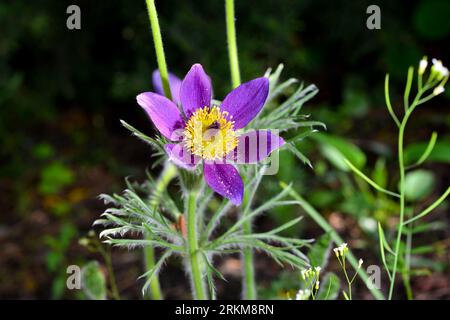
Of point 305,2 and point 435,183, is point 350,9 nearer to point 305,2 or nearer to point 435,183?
point 305,2

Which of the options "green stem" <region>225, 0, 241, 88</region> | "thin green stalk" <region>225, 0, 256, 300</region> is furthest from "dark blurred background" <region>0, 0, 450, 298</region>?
"green stem" <region>225, 0, 241, 88</region>

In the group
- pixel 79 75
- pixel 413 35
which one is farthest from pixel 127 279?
pixel 413 35

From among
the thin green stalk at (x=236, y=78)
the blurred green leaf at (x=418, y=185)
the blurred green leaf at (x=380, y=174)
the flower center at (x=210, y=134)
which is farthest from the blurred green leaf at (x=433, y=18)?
the flower center at (x=210, y=134)

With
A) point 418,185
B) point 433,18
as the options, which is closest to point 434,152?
point 418,185

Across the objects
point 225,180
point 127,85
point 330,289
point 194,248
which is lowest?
point 330,289

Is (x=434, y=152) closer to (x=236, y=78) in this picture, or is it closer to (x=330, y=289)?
(x=330, y=289)

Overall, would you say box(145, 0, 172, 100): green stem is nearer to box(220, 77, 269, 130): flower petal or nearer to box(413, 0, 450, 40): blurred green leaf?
box(220, 77, 269, 130): flower petal
